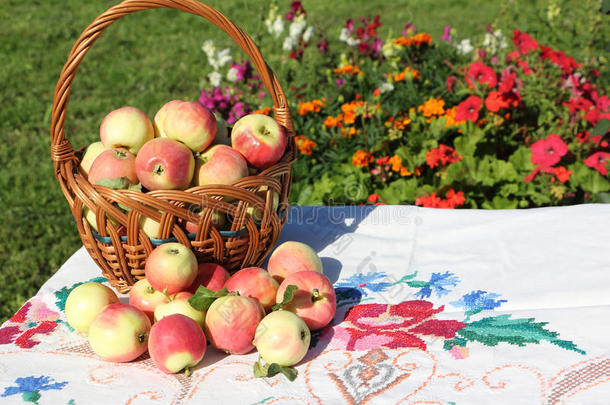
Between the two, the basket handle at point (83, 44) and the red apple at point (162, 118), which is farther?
the red apple at point (162, 118)

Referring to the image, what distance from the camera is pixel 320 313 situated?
4.22 feet

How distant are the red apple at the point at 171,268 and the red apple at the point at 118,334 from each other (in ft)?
0.31

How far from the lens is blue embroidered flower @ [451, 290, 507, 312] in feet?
4.48

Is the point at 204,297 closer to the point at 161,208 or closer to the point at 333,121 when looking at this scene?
the point at 161,208

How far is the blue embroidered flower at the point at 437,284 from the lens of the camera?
144 centimetres

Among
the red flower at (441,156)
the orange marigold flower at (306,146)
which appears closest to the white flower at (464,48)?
the red flower at (441,156)

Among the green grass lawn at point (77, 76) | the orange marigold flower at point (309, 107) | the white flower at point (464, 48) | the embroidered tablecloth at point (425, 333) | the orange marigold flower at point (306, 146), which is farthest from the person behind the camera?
the white flower at point (464, 48)

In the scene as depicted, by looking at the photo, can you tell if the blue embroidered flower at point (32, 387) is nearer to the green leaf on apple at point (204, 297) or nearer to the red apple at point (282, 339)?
the green leaf on apple at point (204, 297)

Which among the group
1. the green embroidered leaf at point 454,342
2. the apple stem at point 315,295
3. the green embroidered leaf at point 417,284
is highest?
the apple stem at point 315,295

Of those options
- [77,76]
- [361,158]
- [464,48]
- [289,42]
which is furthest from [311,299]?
[77,76]

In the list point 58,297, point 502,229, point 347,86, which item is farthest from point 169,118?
point 347,86

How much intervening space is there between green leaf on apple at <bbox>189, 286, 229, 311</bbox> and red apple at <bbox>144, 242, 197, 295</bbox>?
70mm

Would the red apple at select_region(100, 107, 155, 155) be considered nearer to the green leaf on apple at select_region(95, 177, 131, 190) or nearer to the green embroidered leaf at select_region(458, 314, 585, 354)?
the green leaf on apple at select_region(95, 177, 131, 190)

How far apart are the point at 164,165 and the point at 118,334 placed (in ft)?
1.32
